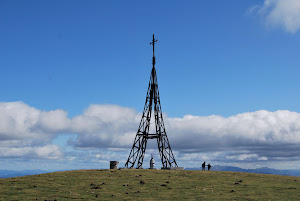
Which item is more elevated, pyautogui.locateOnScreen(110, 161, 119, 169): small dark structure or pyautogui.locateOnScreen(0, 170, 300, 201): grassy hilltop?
pyautogui.locateOnScreen(110, 161, 119, 169): small dark structure

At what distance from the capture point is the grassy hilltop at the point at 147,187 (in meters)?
31.6

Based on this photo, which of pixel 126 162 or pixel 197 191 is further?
pixel 126 162

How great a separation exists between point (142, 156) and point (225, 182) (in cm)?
2703

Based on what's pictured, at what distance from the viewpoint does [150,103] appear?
2613 inches

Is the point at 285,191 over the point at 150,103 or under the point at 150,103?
under

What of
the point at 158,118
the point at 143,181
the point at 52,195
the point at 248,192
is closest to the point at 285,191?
the point at 248,192

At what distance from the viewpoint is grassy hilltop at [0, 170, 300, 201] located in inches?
1244

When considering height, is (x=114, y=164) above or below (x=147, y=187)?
above

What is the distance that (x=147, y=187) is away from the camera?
3688 cm

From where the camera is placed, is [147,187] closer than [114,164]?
Yes

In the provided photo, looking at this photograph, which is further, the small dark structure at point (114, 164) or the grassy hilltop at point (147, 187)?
the small dark structure at point (114, 164)

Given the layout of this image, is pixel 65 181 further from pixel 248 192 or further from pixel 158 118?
pixel 158 118

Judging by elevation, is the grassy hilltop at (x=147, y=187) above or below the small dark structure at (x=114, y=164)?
below

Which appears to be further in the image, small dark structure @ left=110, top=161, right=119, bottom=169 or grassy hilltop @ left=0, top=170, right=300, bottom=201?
small dark structure @ left=110, top=161, right=119, bottom=169
